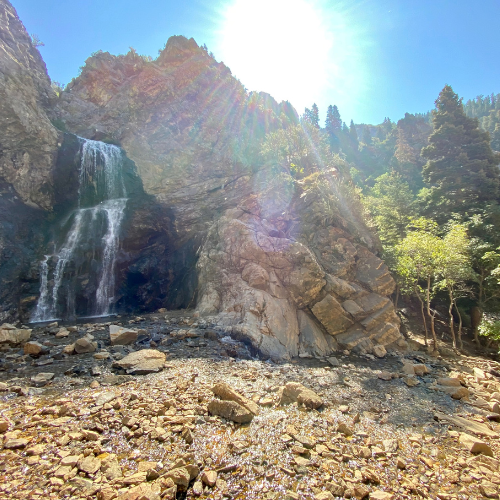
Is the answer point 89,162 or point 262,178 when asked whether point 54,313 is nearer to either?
point 89,162

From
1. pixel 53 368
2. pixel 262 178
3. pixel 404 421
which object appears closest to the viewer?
pixel 404 421

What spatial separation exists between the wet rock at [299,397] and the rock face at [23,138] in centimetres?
2928

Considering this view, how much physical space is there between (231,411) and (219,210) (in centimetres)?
2418

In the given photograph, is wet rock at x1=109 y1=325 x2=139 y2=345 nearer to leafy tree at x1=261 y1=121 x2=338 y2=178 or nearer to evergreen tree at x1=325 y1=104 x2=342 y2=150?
leafy tree at x1=261 y1=121 x2=338 y2=178

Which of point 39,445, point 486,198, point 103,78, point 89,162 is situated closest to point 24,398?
point 39,445

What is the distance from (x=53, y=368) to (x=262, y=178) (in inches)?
963

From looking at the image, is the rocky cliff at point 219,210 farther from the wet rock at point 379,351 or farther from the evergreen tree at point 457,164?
the evergreen tree at point 457,164

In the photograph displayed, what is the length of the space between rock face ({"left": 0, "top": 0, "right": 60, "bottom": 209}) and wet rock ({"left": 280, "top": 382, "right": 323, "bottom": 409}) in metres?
29.3

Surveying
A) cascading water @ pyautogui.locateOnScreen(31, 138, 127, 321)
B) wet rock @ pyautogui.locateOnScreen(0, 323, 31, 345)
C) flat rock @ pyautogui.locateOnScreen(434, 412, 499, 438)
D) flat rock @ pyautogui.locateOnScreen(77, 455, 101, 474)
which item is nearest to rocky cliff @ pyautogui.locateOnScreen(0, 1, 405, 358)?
cascading water @ pyautogui.locateOnScreen(31, 138, 127, 321)

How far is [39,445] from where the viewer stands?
4172mm

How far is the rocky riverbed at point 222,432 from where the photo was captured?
3.85 meters

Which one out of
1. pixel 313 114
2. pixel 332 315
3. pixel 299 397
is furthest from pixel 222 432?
pixel 313 114

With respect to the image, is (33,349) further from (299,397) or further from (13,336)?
(299,397)

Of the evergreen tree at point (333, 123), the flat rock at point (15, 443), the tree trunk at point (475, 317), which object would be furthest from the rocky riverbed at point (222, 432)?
the evergreen tree at point (333, 123)
